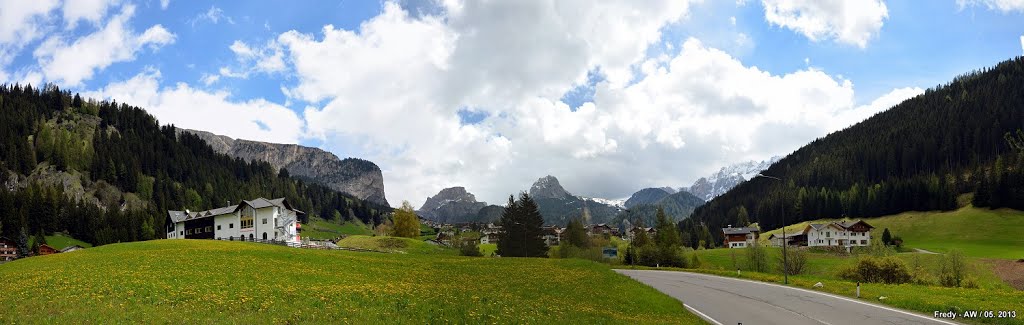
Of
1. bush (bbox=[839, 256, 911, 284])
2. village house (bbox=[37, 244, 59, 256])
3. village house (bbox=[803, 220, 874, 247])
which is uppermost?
village house (bbox=[37, 244, 59, 256])

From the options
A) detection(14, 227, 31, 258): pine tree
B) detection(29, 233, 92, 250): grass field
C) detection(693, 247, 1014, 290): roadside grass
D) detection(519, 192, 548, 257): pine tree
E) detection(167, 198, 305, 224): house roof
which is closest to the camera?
detection(693, 247, 1014, 290): roadside grass

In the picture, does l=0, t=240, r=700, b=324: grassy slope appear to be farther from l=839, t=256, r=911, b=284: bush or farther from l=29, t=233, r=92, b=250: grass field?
l=29, t=233, r=92, b=250: grass field

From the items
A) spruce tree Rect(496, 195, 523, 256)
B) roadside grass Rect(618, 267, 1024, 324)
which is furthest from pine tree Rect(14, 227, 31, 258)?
roadside grass Rect(618, 267, 1024, 324)

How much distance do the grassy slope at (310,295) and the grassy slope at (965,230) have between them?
411ft

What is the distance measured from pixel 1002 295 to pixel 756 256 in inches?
2002

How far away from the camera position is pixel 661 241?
114 meters

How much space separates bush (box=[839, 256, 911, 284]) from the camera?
57.8 m

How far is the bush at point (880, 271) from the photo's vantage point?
57.8 metres

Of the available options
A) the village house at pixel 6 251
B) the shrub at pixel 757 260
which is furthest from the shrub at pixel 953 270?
the village house at pixel 6 251

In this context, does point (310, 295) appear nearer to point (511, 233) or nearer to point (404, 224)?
point (511, 233)

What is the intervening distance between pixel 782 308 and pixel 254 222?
110m

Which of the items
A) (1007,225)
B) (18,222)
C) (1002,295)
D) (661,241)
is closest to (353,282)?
(1002,295)

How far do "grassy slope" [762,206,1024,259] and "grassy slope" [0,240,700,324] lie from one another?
125 metres

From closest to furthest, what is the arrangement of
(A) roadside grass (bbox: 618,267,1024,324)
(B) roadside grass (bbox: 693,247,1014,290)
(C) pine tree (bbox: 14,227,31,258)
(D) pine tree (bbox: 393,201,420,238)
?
1. (A) roadside grass (bbox: 618,267,1024,324)
2. (B) roadside grass (bbox: 693,247,1014,290)
3. (C) pine tree (bbox: 14,227,31,258)
4. (D) pine tree (bbox: 393,201,420,238)
